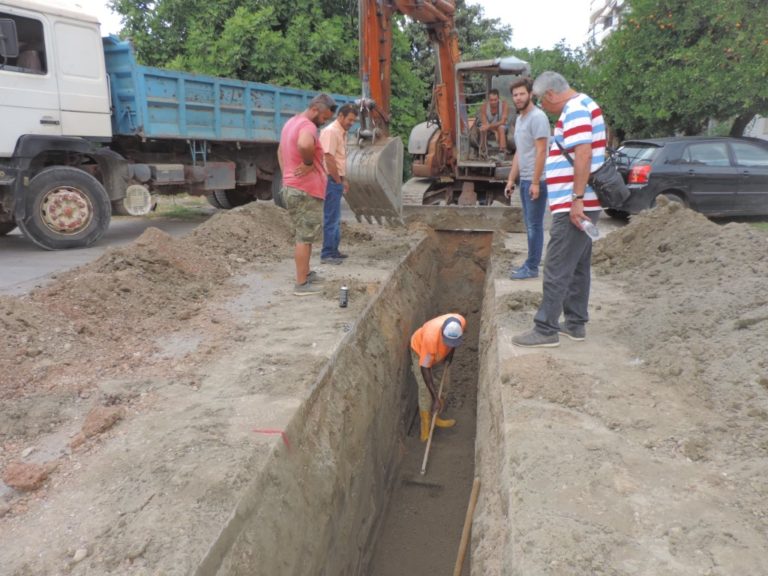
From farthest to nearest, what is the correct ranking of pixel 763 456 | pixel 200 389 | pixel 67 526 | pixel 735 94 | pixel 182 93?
pixel 735 94 < pixel 182 93 < pixel 200 389 < pixel 763 456 < pixel 67 526

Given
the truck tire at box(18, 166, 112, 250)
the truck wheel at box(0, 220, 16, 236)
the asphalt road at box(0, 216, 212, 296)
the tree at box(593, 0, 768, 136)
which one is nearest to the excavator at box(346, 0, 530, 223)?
the asphalt road at box(0, 216, 212, 296)

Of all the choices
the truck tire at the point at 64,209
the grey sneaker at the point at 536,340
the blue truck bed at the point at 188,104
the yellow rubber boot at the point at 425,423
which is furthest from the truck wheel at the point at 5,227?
the grey sneaker at the point at 536,340

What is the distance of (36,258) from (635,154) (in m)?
9.08

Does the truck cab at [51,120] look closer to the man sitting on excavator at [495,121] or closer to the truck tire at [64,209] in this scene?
the truck tire at [64,209]

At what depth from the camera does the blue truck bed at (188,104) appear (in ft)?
27.9

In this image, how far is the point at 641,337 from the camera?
4.20 meters

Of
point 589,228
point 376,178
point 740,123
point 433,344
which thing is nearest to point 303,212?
point 376,178

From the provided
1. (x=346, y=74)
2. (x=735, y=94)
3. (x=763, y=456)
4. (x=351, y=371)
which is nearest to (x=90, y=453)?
(x=351, y=371)

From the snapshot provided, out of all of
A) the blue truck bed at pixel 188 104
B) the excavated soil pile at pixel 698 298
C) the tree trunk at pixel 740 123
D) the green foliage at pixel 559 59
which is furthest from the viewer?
the green foliage at pixel 559 59

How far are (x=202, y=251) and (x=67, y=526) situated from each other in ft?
14.7

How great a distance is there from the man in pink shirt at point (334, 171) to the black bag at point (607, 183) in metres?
2.60

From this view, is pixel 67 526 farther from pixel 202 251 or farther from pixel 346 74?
pixel 346 74

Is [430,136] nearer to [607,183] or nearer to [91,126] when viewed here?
[91,126]

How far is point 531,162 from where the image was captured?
17.9ft
